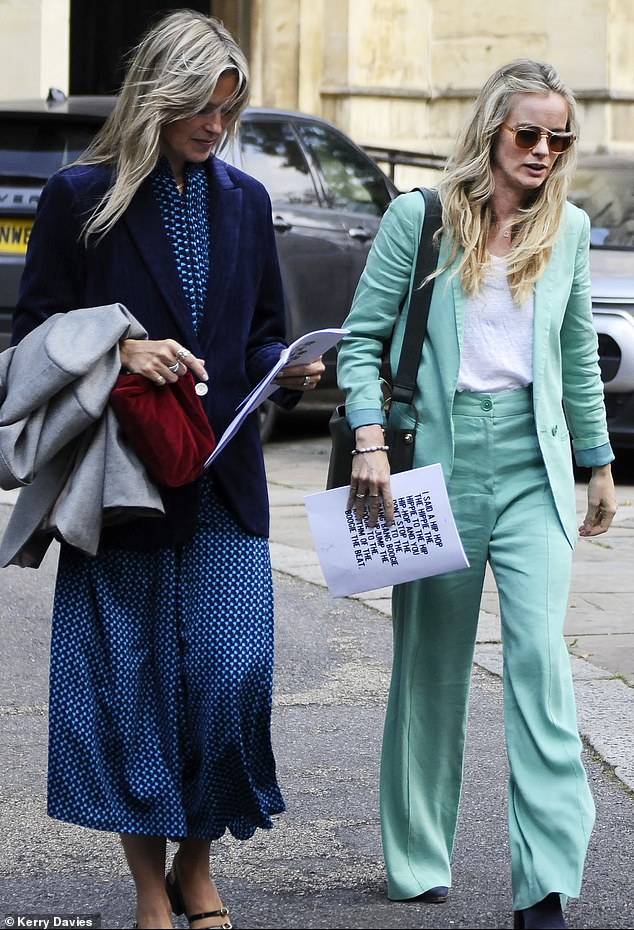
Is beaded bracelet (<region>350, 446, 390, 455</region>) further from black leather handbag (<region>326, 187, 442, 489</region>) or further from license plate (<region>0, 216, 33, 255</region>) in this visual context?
license plate (<region>0, 216, 33, 255</region>)

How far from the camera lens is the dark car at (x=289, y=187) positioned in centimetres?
913

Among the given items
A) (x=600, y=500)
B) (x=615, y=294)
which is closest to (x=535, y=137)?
(x=600, y=500)

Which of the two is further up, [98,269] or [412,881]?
[98,269]

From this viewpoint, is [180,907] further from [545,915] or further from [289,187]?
[289,187]

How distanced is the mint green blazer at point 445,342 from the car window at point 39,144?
556 cm

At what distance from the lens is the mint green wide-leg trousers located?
362cm

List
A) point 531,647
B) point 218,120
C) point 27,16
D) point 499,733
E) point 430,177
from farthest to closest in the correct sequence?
point 430,177 < point 27,16 < point 499,733 < point 531,647 < point 218,120

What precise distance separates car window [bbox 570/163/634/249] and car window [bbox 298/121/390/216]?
1226mm

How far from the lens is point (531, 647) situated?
3.67 metres

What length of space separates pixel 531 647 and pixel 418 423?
54 cm

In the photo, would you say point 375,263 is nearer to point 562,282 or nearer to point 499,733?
point 562,282

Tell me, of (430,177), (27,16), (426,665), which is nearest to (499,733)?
(426,665)

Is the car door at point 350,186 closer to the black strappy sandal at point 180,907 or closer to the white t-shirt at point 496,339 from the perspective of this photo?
the white t-shirt at point 496,339

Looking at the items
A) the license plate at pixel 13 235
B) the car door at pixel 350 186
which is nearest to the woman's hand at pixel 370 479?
the license plate at pixel 13 235
